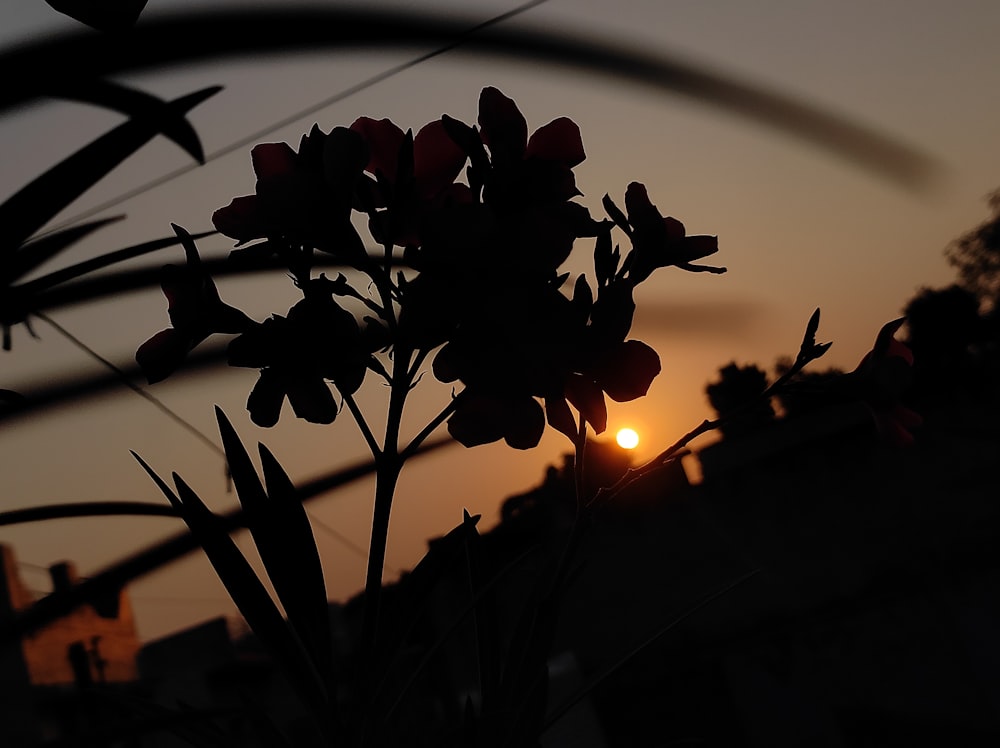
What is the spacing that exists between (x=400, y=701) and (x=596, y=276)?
208 millimetres

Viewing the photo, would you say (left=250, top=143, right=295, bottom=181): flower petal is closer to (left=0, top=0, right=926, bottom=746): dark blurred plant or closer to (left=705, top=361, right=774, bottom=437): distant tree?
(left=0, top=0, right=926, bottom=746): dark blurred plant

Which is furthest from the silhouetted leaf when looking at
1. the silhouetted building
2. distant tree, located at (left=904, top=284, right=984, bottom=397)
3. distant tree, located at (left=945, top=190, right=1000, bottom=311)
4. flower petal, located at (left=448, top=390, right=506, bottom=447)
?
distant tree, located at (left=945, top=190, right=1000, bottom=311)

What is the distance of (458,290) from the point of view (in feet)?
1.16

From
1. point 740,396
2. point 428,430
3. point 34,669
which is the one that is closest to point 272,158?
point 428,430

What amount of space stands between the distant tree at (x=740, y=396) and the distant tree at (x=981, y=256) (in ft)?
72.3

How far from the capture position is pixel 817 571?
727 cm

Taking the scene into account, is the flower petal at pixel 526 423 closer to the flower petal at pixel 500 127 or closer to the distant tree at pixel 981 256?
the flower petal at pixel 500 127

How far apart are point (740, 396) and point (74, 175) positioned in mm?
378

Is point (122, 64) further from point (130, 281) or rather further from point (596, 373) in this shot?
point (596, 373)

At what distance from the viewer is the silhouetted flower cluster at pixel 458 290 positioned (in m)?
0.35

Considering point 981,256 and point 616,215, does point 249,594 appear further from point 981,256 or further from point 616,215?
point 981,256

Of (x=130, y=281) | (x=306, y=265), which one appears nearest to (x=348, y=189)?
(x=306, y=265)

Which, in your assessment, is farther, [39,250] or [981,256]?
[981,256]

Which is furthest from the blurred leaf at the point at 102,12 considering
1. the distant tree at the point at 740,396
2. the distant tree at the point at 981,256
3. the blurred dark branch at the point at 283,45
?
the distant tree at the point at 981,256
